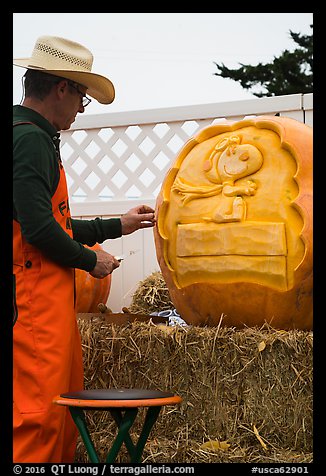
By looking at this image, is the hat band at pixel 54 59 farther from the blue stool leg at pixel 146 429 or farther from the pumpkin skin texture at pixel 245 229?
the blue stool leg at pixel 146 429

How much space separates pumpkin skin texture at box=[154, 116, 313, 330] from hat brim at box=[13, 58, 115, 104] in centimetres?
50

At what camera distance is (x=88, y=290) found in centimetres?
516

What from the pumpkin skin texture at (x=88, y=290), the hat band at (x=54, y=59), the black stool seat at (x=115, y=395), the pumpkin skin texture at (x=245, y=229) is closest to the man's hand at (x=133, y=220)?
the pumpkin skin texture at (x=245, y=229)

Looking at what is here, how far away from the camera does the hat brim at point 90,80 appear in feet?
9.15


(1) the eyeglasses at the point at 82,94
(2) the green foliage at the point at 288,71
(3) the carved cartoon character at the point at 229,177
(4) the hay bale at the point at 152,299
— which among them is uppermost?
(2) the green foliage at the point at 288,71

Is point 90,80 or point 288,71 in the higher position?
point 288,71

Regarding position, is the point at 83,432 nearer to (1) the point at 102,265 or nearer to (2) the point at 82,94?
(1) the point at 102,265

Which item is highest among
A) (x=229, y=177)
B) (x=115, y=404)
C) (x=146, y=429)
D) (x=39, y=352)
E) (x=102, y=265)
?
(x=229, y=177)

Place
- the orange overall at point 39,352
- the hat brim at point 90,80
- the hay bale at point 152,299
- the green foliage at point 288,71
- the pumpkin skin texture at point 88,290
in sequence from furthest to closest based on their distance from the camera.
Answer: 1. the green foliage at point 288,71
2. the pumpkin skin texture at point 88,290
3. the hay bale at point 152,299
4. the hat brim at point 90,80
5. the orange overall at point 39,352

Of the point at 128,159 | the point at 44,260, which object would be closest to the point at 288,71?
the point at 128,159

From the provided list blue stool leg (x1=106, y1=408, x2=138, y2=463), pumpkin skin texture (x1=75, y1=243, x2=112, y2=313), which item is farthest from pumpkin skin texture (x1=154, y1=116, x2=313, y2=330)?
pumpkin skin texture (x1=75, y1=243, x2=112, y2=313)

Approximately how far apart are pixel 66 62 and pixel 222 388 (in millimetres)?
1370

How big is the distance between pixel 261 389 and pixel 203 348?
273mm
